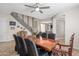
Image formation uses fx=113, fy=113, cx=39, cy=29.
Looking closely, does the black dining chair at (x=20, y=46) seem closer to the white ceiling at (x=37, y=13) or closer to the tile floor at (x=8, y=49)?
the tile floor at (x=8, y=49)

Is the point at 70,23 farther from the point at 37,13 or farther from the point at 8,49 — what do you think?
the point at 8,49

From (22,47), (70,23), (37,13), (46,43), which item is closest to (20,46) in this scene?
(22,47)

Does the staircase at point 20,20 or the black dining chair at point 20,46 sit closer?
the staircase at point 20,20

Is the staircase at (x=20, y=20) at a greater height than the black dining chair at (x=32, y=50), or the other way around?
the staircase at (x=20, y=20)

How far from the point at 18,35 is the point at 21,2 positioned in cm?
55

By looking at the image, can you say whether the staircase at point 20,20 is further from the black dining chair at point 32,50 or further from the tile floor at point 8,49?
the tile floor at point 8,49

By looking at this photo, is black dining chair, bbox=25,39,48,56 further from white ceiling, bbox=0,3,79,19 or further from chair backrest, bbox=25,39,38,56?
white ceiling, bbox=0,3,79,19

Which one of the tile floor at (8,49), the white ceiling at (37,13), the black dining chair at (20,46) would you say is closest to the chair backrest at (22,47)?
the black dining chair at (20,46)

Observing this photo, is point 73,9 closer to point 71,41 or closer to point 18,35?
point 71,41

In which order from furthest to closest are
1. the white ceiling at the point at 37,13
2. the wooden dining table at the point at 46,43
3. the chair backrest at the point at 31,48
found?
the wooden dining table at the point at 46,43 < the chair backrest at the point at 31,48 < the white ceiling at the point at 37,13

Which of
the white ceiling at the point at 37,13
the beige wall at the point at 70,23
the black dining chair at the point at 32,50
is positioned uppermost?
the white ceiling at the point at 37,13

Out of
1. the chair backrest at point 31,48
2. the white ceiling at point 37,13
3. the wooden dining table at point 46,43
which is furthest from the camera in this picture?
the wooden dining table at point 46,43

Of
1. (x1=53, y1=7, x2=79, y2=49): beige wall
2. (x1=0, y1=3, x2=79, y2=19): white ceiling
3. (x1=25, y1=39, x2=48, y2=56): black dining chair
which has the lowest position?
(x1=25, y1=39, x2=48, y2=56): black dining chair

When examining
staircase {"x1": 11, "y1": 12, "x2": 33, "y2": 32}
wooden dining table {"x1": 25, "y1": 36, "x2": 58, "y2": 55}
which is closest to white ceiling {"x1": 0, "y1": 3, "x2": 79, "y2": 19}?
staircase {"x1": 11, "y1": 12, "x2": 33, "y2": 32}
